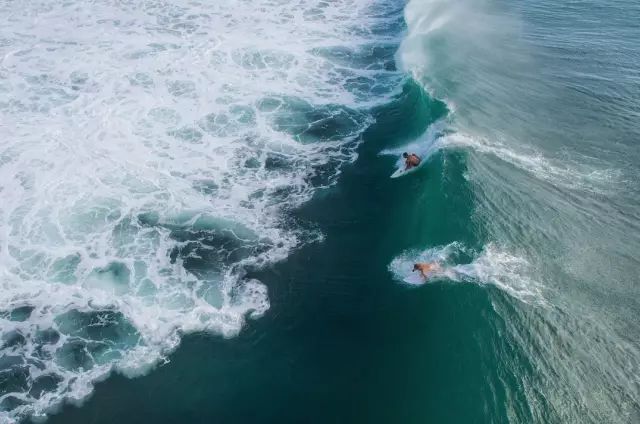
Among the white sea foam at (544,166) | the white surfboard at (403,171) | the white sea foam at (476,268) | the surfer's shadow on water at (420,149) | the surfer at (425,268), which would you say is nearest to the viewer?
the white sea foam at (476,268)

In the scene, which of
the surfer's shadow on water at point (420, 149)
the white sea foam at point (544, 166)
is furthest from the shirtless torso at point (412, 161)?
the white sea foam at point (544, 166)

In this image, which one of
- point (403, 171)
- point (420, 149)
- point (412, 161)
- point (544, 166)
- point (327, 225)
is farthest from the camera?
point (420, 149)

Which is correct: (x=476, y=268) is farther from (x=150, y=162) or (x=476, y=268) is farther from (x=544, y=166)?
(x=150, y=162)

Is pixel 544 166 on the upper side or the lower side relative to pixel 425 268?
upper

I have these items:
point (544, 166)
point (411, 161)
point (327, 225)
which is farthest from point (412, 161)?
point (544, 166)

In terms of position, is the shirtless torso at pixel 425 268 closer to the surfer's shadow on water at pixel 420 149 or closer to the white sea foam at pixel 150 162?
the white sea foam at pixel 150 162

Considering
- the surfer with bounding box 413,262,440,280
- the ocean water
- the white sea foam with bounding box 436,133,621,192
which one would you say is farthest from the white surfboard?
the surfer with bounding box 413,262,440,280

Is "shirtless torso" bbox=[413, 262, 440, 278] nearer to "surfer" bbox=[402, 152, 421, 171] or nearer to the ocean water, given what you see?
the ocean water
